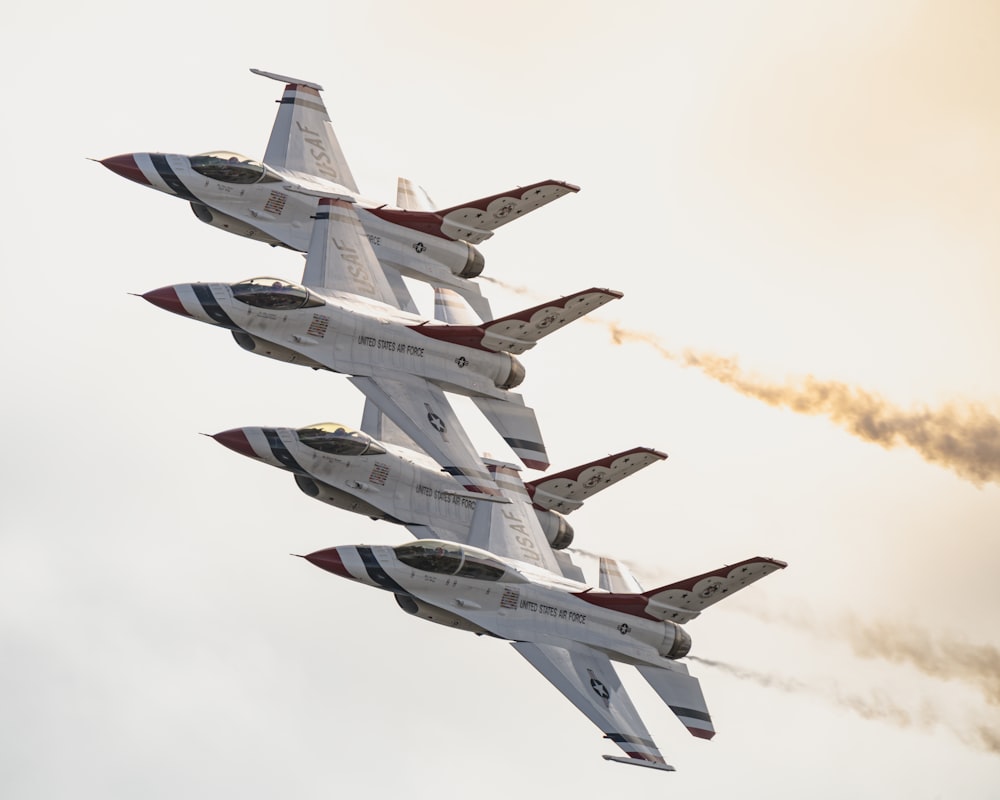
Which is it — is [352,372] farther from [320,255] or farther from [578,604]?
[578,604]

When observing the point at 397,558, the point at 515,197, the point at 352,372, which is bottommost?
the point at 397,558

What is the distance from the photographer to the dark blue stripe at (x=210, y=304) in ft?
200

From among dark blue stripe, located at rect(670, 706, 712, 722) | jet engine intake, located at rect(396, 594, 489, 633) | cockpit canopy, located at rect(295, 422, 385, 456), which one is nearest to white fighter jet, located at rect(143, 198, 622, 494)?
cockpit canopy, located at rect(295, 422, 385, 456)

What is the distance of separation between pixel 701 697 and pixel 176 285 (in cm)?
1919

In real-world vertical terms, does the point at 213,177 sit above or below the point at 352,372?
above

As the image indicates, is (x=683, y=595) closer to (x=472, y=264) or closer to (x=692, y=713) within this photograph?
(x=692, y=713)

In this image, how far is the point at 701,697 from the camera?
59.3 metres

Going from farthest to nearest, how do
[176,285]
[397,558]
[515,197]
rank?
[515,197] < [176,285] < [397,558]

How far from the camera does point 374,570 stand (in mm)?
56125

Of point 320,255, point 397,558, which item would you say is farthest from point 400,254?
point 397,558

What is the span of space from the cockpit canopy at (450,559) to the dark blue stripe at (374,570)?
24.1 inches

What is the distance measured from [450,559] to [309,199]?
1501 cm

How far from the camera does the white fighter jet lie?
6112 cm

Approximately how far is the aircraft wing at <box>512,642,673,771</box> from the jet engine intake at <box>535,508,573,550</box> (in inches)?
218
